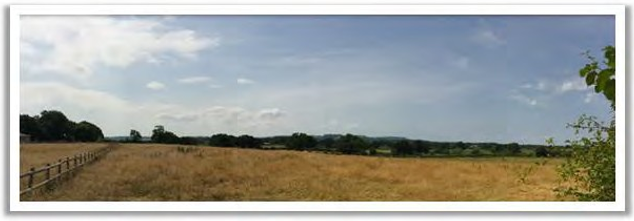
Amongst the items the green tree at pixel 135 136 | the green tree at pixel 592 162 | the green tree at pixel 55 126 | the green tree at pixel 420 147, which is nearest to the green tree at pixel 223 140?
the green tree at pixel 135 136

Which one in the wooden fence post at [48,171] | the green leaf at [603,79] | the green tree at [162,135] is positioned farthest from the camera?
the green tree at [162,135]

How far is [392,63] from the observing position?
4781mm

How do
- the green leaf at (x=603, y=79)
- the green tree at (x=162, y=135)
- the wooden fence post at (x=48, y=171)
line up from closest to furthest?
the green leaf at (x=603, y=79) → the wooden fence post at (x=48, y=171) → the green tree at (x=162, y=135)

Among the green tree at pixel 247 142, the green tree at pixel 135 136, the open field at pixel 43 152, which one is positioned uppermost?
the green tree at pixel 135 136

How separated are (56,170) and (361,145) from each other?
6.97ft

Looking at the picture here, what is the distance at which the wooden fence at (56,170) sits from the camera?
181 inches

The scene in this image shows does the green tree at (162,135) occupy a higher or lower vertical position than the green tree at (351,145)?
higher

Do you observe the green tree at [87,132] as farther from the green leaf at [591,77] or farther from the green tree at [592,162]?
the green leaf at [591,77]

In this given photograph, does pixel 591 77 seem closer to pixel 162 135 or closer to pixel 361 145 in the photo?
pixel 361 145

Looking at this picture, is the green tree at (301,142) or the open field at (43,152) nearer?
the open field at (43,152)

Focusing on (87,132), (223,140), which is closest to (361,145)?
(223,140)

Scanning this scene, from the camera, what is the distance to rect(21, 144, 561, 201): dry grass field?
471 cm
